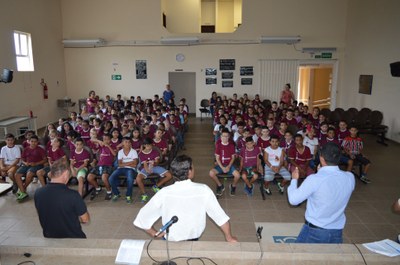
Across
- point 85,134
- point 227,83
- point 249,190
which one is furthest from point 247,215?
point 227,83

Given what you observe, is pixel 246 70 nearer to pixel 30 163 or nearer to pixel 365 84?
pixel 365 84

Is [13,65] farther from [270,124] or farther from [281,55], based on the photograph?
[281,55]

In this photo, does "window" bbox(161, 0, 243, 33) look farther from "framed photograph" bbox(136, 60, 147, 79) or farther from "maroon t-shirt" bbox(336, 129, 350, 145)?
"maroon t-shirt" bbox(336, 129, 350, 145)

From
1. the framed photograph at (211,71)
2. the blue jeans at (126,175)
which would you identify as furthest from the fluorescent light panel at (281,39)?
the blue jeans at (126,175)

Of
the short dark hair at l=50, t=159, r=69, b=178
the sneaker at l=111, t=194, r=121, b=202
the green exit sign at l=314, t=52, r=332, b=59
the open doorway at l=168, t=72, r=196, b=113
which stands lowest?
the sneaker at l=111, t=194, r=121, b=202

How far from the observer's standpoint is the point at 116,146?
6.24 meters

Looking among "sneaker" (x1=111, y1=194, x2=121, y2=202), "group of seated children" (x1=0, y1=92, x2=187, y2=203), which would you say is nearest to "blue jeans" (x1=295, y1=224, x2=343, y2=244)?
"group of seated children" (x1=0, y1=92, x2=187, y2=203)

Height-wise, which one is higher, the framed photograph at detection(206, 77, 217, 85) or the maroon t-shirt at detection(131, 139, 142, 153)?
the framed photograph at detection(206, 77, 217, 85)

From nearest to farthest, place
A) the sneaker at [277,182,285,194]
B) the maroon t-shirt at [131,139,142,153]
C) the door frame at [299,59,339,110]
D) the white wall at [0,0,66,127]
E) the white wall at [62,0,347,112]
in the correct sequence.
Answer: the sneaker at [277,182,285,194], the maroon t-shirt at [131,139,142,153], the white wall at [0,0,66,127], the white wall at [62,0,347,112], the door frame at [299,59,339,110]

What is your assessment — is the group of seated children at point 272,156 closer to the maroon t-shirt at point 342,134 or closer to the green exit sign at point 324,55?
the maroon t-shirt at point 342,134

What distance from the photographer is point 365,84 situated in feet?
37.2

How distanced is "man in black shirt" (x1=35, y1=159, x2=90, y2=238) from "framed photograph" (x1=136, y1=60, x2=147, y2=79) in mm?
11391

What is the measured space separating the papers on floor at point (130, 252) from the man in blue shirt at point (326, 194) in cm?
128

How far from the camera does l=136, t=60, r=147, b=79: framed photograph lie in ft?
44.9
